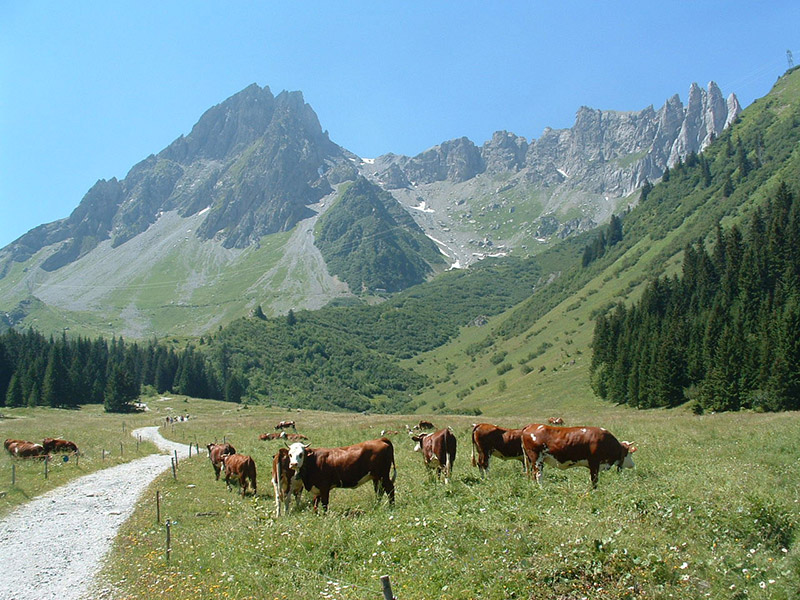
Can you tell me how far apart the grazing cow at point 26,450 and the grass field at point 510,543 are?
22.8m

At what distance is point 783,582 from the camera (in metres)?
8.14

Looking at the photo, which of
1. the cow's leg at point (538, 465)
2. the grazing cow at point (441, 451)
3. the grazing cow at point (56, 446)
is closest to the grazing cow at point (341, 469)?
the grazing cow at point (441, 451)

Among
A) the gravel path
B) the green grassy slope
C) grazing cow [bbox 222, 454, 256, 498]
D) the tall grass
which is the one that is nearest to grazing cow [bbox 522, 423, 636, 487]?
the tall grass

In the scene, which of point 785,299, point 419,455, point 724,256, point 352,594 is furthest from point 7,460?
point 724,256

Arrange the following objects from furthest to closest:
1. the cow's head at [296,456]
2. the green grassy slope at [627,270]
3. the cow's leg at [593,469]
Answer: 1. the green grassy slope at [627,270]
2. the cow's leg at [593,469]
3. the cow's head at [296,456]

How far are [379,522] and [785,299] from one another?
3141 inches

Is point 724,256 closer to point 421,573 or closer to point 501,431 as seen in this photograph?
point 501,431

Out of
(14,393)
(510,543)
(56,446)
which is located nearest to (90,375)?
(14,393)

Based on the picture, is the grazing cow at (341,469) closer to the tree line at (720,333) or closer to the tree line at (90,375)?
the tree line at (720,333)

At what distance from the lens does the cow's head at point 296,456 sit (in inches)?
600

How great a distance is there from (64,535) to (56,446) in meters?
23.6

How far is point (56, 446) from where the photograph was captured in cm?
3709

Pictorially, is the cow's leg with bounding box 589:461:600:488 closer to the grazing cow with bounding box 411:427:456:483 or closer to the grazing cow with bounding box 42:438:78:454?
the grazing cow with bounding box 411:427:456:483

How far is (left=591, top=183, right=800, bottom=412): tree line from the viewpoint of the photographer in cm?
5481
